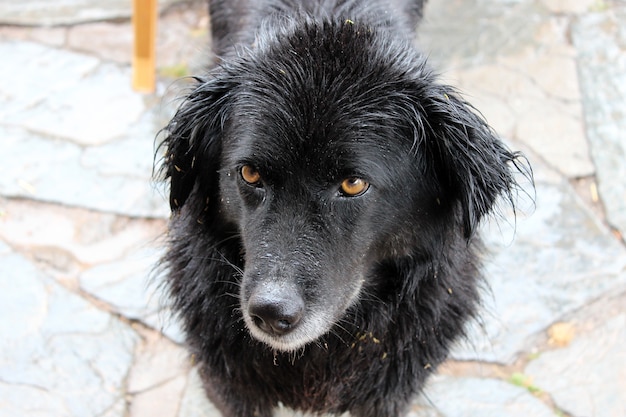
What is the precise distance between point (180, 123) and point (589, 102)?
2.99 metres

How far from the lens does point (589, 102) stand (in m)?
4.48

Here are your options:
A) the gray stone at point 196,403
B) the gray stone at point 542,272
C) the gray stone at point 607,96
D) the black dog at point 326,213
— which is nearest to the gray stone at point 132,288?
the gray stone at point 196,403

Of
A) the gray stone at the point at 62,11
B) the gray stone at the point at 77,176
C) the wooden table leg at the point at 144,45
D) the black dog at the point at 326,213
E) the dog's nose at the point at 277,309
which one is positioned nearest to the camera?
the dog's nose at the point at 277,309

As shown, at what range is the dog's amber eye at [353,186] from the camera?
2.14 m

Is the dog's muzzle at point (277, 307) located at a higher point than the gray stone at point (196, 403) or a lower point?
higher

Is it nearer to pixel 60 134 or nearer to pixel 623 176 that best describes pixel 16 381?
pixel 60 134

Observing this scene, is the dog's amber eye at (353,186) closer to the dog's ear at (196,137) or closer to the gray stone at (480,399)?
the dog's ear at (196,137)

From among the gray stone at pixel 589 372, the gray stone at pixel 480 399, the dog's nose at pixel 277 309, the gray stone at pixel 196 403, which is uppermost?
the dog's nose at pixel 277 309

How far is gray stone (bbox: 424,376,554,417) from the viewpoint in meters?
3.09

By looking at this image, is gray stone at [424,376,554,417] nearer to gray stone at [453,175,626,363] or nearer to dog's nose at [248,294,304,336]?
gray stone at [453,175,626,363]

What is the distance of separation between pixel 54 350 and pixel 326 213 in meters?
1.67

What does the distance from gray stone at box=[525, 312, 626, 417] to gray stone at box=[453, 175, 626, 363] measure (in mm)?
139

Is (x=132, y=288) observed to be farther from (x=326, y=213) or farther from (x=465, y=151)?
(x=465, y=151)

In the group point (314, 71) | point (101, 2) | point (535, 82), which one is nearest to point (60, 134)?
point (101, 2)
